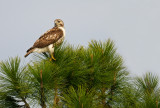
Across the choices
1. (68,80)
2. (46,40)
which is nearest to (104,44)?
(68,80)

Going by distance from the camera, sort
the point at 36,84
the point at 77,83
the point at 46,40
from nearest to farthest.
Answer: the point at 36,84 → the point at 77,83 → the point at 46,40

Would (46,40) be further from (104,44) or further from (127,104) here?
(127,104)

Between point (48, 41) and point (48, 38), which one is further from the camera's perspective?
point (48, 38)

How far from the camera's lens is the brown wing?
9273 millimetres

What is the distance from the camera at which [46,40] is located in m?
9.38

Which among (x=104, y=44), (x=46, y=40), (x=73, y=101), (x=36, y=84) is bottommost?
(x=73, y=101)

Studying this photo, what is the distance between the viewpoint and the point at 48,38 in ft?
31.1

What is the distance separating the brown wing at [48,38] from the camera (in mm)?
9273

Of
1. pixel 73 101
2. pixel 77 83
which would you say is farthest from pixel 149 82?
pixel 73 101

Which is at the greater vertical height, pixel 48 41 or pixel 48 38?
pixel 48 38

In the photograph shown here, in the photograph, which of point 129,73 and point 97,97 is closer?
point 97,97

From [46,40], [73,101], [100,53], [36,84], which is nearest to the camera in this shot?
[73,101]

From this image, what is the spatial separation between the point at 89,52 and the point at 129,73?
1414mm

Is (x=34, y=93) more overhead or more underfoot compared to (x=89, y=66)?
more underfoot
